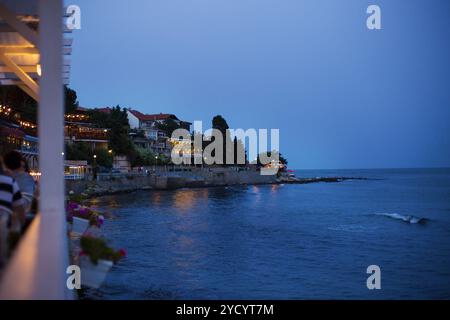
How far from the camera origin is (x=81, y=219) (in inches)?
367

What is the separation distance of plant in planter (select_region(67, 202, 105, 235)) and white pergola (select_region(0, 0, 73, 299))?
3372 millimetres

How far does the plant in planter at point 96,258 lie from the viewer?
17.0 ft

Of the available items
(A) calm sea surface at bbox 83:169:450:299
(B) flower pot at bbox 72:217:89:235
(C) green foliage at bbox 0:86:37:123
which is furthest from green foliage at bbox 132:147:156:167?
(B) flower pot at bbox 72:217:89:235

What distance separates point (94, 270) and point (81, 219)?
4222 millimetres

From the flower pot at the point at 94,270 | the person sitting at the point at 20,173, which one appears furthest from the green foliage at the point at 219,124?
the flower pot at the point at 94,270

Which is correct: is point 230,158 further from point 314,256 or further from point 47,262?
point 47,262

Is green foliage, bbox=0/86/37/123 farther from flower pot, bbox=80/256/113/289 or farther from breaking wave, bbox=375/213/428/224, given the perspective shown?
flower pot, bbox=80/256/113/289

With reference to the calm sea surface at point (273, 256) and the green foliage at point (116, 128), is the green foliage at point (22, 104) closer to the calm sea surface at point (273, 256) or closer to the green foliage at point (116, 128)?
the calm sea surface at point (273, 256)

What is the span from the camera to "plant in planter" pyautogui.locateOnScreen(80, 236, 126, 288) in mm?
5168

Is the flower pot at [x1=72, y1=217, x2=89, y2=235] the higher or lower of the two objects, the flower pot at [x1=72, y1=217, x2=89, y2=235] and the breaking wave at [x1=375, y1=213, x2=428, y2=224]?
the higher
